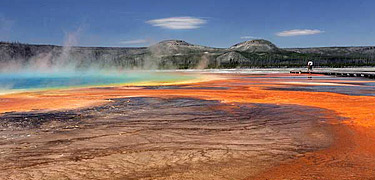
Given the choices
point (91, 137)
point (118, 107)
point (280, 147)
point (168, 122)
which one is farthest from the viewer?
point (118, 107)

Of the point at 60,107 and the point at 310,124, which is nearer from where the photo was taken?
the point at 310,124

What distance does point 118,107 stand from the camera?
1541cm

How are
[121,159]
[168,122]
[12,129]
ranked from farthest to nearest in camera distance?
[168,122], [12,129], [121,159]

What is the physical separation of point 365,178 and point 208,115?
23.3 feet

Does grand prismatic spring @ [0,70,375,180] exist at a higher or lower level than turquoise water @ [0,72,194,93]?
higher

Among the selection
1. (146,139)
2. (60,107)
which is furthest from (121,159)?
(60,107)

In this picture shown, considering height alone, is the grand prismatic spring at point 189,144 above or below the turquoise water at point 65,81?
above

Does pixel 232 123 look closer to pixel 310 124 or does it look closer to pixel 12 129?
pixel 310 124

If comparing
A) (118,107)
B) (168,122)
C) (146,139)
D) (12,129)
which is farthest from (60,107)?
(146,139)

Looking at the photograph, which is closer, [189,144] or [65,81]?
[189,144]

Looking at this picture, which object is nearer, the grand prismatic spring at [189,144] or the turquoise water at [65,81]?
the grand prismatic spring at [189,144]

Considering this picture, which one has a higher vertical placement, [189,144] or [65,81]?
[189,144]

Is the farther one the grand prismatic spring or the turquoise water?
the turquoise water

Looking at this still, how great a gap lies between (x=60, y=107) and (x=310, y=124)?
9.67 metres
